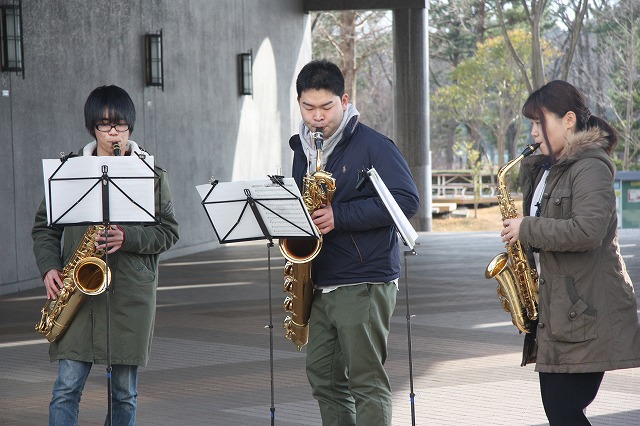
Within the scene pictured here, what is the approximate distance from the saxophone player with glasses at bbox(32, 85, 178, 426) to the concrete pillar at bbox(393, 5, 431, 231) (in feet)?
59.7

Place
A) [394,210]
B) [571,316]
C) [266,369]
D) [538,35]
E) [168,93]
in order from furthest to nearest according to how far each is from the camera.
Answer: [538,35] → [168,93] → [266,369] → [394,210] → [571,316]

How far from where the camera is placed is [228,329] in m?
9.83

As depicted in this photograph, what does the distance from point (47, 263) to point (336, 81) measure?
1540 mm

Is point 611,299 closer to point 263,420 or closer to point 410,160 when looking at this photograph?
point 263,420

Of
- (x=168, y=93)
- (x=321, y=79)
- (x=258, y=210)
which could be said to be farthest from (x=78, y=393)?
(x=168, y=93)

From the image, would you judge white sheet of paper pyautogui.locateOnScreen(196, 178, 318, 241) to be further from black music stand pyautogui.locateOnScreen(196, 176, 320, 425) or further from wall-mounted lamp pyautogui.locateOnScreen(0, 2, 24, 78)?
wall-mounted lamp pyautogui.locateOnScreen(0, 2, 24, 78)

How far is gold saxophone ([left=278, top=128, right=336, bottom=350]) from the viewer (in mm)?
4500

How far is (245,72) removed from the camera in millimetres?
20469

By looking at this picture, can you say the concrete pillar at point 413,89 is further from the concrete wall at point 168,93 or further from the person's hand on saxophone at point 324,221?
the person's hand on saxophone at point 324,221

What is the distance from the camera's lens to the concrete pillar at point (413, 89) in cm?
2272

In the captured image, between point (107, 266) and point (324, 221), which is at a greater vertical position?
point (324, 221)

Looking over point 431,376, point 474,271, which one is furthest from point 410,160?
point 431,376

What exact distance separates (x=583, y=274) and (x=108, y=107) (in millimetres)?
2170

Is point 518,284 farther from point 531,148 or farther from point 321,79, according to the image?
point 321,79
